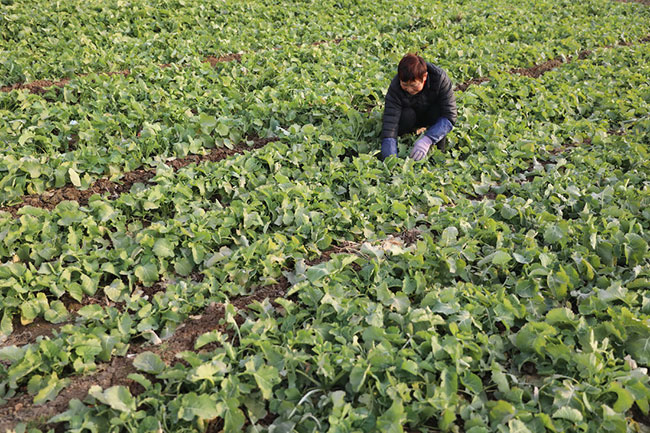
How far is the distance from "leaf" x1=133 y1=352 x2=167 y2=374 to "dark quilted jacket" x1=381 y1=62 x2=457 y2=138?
3.30 metres

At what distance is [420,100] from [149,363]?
3.72m

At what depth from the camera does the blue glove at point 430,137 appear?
A: 4.91 m

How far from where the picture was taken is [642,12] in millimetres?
12086

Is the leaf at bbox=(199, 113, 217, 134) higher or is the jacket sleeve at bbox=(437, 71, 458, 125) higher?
the jacket sleeve at bbox=(437, 71, 458, 125)

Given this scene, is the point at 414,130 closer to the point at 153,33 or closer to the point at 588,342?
the point at 588,342

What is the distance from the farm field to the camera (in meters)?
2.45

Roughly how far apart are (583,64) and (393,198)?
5.34m

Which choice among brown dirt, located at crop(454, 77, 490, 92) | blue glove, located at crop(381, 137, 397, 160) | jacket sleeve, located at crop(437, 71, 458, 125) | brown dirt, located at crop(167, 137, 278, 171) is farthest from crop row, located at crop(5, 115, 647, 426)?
brown dirt, located at crop(454, 77, 490, 92)

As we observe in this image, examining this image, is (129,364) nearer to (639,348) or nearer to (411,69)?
(639,348)

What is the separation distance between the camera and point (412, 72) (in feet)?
14.9

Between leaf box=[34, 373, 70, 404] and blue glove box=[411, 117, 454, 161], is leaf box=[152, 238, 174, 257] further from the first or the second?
blue glove box=[411, 117, 454, 161]

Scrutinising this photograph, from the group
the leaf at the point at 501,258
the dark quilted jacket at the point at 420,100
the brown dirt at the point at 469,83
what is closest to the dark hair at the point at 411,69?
the dark quilted jacket at the point at 420,100

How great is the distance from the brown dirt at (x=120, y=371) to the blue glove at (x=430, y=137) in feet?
7.65

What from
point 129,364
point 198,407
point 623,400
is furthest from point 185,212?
point 623,400
